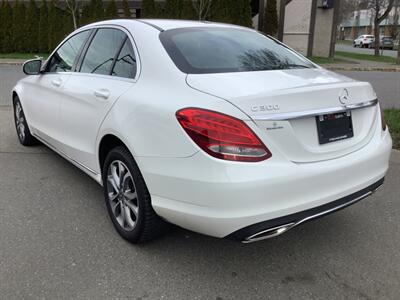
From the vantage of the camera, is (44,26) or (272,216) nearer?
(272,216)

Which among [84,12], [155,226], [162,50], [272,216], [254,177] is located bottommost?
[155,226]

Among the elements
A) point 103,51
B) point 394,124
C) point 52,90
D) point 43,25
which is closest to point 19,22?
point 43,25

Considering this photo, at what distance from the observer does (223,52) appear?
10.4 ft

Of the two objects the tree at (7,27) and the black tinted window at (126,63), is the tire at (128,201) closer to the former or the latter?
the black tinted window at (126,63)

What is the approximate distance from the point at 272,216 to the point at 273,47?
1699 mm

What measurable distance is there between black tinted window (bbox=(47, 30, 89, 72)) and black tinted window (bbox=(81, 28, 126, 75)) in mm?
270

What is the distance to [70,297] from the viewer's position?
2.60 meters

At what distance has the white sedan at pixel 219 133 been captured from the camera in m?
2.41

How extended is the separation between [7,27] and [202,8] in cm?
947

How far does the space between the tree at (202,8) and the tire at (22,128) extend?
16240mm

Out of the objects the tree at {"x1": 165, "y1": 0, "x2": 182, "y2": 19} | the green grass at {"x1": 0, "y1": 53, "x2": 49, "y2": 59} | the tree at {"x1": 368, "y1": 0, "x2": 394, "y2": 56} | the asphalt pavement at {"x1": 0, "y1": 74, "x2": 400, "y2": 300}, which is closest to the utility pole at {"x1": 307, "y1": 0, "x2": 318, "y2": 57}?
the tree at {"x1": 368, "y1": 0, "x2": 394, "y2": 56}

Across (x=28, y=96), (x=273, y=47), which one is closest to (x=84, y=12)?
(x=28, y=96)

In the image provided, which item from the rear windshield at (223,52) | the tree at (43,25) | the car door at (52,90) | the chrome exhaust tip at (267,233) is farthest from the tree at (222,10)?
the chrome exhaust tip at (267,233)

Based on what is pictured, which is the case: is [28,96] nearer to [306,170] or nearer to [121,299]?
[121,299]
